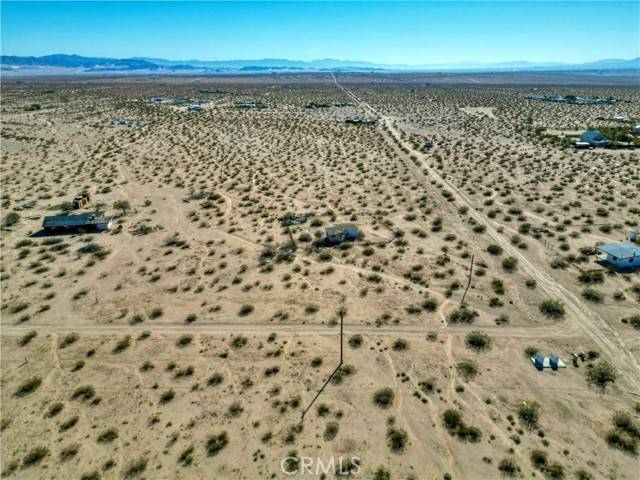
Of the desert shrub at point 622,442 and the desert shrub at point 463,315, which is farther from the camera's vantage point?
the desert shrub at point 463,315

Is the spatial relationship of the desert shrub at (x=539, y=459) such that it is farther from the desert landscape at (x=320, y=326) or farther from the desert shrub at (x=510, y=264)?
the desert shrub at (x=510, y=264)

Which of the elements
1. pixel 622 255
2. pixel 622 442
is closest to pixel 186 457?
pixel 622 442

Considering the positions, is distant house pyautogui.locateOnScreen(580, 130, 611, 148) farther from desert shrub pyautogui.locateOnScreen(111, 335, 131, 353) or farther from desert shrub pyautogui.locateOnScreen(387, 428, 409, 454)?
desert shrub pyautogui.locateOnScreen(111, 335, 131, 353)

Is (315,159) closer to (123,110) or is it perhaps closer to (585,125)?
(585,125)

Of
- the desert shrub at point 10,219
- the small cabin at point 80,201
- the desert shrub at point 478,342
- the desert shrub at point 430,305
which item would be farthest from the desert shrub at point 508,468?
the desert shrub at point 10,219

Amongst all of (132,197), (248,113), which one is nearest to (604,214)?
(132,197)

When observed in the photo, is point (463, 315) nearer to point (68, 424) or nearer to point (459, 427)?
point (459, 427)
